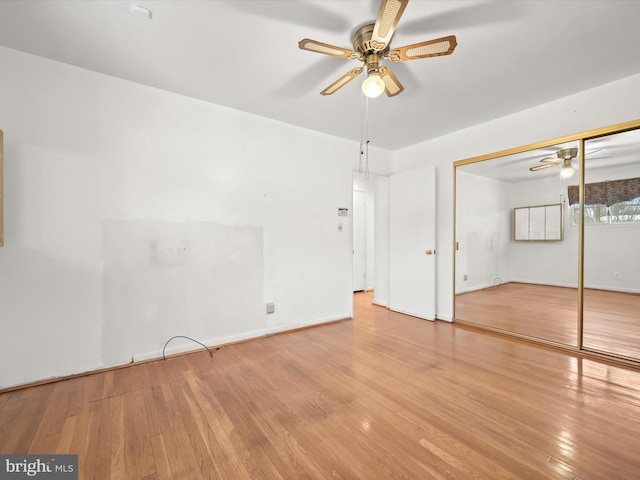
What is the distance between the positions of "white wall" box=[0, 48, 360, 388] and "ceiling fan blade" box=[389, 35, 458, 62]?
187cm

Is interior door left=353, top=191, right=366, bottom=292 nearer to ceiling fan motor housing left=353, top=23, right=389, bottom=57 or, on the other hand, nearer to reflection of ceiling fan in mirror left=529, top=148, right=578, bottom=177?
reflection of ceiling fan in mirror left=529, top=148, right=578, bottom=177

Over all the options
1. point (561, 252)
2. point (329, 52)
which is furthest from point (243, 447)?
point (561, 252)

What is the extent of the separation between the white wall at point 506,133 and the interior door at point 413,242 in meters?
0.14

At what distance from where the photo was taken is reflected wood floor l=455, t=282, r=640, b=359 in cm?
271

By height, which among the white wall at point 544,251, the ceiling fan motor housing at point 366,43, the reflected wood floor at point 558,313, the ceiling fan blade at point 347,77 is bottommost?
the reflected wood floor at point 558,313

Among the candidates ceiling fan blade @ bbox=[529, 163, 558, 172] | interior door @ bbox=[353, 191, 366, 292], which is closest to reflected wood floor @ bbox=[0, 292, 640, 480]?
ceiling fan blade @ bbox=[529, 163, 558, 172]

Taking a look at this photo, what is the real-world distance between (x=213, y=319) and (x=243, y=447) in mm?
1646

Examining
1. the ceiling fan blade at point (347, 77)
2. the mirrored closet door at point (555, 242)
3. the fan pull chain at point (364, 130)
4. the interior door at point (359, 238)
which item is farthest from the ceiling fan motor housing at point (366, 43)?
the interior door at point (359, 238)

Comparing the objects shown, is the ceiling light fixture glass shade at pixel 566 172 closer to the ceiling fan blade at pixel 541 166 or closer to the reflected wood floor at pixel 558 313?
the ceiling fan blade at pixel 541 166

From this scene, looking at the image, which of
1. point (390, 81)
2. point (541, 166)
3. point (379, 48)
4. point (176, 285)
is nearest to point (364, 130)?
point (390, 81)

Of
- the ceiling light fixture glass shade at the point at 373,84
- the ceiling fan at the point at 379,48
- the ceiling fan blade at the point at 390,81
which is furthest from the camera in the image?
the ceiling fan blade at the point at 390,81

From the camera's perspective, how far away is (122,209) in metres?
2.54

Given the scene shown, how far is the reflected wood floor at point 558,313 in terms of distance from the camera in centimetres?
271

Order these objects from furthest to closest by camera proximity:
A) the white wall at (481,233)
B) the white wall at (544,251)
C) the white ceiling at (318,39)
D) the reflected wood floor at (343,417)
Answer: the white wall at (481,233) → the white wall at (544,251) → the white ceiling at (318,39) → the reflected wood floor at (343,417)
